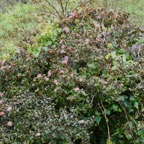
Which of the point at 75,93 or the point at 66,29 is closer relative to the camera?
the point at 75,93

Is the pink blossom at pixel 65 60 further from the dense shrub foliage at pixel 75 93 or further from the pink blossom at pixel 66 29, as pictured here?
the pink blossom at pixel 66 29

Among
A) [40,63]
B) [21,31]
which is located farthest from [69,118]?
[21,31]

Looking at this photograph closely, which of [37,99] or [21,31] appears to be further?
[21,31]

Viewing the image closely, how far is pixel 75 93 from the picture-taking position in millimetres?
2572

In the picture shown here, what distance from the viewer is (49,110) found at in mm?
2408

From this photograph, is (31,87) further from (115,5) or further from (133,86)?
(115,5)

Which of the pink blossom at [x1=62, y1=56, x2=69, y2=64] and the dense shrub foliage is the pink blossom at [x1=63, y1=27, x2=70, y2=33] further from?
the pink blossom at [x1=62, y1=56, x2=69, y2=64]

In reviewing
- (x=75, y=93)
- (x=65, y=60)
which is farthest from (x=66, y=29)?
(x=75, y=93)

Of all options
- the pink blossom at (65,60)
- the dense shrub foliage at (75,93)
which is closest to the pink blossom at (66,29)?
the dense shrub foliage at (75,93)

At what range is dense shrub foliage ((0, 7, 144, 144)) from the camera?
2338 millimetres

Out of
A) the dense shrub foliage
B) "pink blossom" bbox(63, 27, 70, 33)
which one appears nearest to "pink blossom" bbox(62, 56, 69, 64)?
the dense shrub foliage

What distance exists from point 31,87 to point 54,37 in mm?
720

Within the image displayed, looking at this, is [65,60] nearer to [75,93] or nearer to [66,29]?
[75,93]

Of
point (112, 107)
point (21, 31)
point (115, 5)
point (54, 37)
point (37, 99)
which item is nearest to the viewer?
point (37, 99)
